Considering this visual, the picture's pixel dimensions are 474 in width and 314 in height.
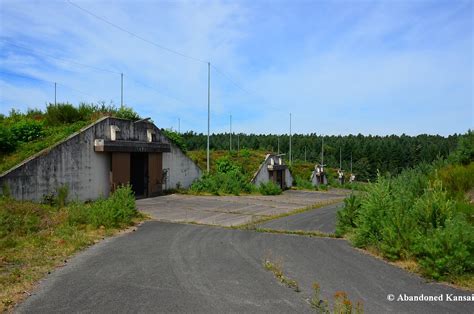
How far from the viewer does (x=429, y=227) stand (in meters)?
8.80

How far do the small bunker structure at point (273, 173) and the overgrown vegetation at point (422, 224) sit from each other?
81.1 feet

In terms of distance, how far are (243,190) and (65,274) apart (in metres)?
24.2

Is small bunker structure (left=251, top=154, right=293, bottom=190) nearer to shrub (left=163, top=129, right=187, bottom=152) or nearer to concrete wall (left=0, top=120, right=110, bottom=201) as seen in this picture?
shrub (left=163, top=129, right=187, bottom=152)

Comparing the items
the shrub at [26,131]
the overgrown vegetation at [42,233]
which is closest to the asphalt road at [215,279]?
the overgrown vegetation at [42,233]

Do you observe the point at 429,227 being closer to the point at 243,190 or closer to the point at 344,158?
the point at 243,190

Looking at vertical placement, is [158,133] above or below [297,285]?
above

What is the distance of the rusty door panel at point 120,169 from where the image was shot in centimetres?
1991

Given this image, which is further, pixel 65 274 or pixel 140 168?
pixel 140 168

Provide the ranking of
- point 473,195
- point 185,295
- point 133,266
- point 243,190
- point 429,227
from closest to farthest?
point 185,295, point 133,266, point 429,227, point 473,195, point 243,190

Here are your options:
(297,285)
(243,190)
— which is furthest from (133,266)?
(243,190)

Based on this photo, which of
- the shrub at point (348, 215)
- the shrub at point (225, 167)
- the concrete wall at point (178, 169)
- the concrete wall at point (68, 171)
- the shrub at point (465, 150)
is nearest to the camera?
the shrub at point (348, 215)

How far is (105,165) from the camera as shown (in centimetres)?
1972

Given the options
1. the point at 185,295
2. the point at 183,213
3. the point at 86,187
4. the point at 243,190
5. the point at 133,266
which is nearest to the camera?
the point at 185,295

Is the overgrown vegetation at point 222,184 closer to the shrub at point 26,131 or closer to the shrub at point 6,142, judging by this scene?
the shrub at point 26,131
